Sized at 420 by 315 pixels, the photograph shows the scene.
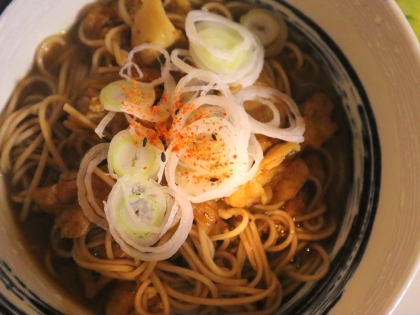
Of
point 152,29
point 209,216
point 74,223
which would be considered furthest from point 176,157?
point 152,29

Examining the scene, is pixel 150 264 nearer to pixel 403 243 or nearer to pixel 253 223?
pixel 253 223

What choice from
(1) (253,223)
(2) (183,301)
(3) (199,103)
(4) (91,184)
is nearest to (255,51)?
(3) (199,103)

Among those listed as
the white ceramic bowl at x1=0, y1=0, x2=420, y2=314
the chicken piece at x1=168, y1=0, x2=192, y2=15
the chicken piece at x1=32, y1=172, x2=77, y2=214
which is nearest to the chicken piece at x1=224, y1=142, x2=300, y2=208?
the white ceramic bowl at x1=0, y1=0, x2=420, y2=314

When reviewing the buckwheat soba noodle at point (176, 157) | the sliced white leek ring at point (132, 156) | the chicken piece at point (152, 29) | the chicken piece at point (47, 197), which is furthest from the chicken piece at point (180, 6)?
the chicken piece at point (47, 197)

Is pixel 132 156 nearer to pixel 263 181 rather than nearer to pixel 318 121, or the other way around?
pixel 263 181

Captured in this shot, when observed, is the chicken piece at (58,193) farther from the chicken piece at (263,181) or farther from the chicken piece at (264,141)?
the chicken piece at (264,141)

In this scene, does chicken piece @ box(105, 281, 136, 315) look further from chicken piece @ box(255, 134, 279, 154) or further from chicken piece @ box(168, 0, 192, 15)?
chicken piece @ box(168, 0, 192, 15)

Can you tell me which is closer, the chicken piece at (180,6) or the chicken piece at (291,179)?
the chicken piece at (291,179)
